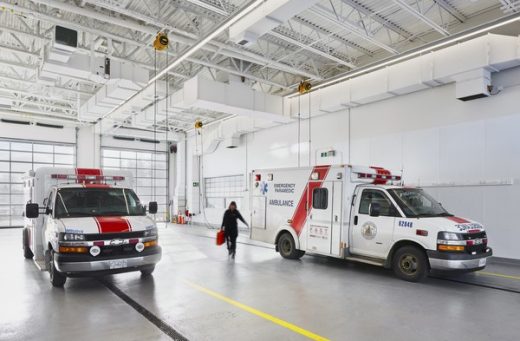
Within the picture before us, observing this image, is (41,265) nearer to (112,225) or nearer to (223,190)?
(112,225)

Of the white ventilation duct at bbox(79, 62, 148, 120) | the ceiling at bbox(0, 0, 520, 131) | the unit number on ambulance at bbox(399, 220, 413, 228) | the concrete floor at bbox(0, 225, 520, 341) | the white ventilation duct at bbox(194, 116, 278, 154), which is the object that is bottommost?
the concrete floor at bbox(0, 225, 520, 341)

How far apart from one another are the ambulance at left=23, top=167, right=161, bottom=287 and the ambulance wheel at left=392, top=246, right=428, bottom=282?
4739 mm

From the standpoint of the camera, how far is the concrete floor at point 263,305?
451 cm

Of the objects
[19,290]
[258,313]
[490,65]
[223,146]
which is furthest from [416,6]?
[223,146]

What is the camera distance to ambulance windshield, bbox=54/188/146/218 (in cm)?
677

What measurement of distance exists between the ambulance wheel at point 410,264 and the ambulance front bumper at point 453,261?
18 cm

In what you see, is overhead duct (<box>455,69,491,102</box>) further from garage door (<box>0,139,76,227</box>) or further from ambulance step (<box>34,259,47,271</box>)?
garage door (<box>0,139,76,227</box>)

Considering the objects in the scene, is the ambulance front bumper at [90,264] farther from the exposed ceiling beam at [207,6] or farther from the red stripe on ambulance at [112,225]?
the exposed ceiling beam at [207,6]

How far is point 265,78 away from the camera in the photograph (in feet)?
42.7

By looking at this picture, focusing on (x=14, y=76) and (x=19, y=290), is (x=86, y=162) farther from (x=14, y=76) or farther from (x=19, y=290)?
(x=19, y=290)

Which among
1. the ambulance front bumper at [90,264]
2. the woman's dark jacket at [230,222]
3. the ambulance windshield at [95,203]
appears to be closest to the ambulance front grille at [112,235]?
the ambulance front bumper at [90,264]

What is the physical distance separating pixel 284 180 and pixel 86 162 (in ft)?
53.2

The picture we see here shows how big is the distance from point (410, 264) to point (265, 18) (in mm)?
5544

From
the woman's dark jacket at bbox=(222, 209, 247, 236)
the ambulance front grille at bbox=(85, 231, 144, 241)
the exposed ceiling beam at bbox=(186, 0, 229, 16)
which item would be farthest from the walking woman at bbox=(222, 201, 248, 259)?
the exposed ceiling beam at bbox=(186, 0, 229, 16)
